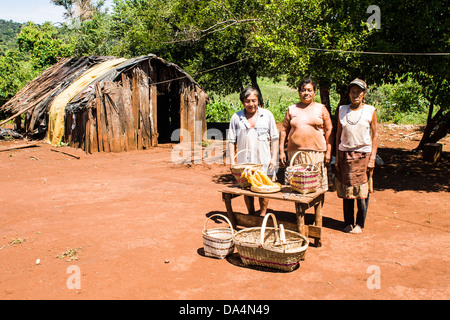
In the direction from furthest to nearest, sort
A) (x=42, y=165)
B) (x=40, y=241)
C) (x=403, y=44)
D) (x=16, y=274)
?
(x=42, y=165) < (x=403, y=44) < (x=40, y=241) < (x=16, y=274)

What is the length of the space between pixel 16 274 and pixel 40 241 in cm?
99

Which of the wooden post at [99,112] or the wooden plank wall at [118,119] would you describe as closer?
the wooden post at [99,112]

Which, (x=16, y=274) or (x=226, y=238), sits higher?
(x=226, y=238)

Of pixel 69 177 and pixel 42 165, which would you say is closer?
pixel 69 177

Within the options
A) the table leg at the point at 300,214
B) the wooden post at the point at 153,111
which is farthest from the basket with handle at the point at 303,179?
the wooden post at the point at 153,111

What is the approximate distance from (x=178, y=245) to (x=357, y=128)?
2.67 metres

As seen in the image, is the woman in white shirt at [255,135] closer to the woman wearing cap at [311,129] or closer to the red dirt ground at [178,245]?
the woman wearing cap at [311,129]

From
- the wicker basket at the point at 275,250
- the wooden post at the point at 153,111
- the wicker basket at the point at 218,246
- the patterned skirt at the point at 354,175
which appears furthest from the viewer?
the wooden post at the point at 153,111

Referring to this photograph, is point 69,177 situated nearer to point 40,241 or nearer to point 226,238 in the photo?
point 40,241

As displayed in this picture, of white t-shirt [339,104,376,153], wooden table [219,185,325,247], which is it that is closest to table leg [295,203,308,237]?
wooden table [219,185,325,247]

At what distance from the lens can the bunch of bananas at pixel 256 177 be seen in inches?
191

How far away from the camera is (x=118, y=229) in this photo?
554 cm
